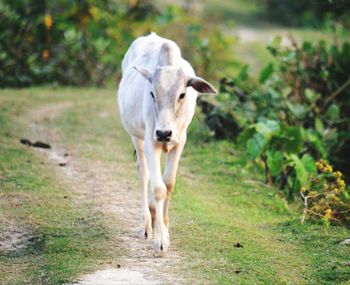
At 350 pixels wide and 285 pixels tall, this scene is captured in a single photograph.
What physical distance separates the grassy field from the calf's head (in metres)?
1.07

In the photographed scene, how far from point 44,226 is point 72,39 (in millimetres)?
9579

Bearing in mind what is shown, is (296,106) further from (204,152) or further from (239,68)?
(239,68)

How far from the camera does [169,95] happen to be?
6531mm

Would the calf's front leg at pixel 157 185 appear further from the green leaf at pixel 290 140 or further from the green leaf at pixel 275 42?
the green leaf at pixel 275 42

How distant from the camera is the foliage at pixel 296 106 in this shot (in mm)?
10406

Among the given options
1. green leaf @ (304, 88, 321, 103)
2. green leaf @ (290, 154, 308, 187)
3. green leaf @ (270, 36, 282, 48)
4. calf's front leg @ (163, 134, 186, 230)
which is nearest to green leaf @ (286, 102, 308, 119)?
green leaf @ (304, 88, 321, 103)

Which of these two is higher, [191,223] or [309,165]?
[309,165]

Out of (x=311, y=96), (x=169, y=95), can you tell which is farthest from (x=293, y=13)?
(x=169, y=95)

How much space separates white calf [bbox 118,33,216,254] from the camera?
257 inches

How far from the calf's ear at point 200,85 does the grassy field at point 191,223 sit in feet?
4.45

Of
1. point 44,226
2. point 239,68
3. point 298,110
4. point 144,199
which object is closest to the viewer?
point 44,226

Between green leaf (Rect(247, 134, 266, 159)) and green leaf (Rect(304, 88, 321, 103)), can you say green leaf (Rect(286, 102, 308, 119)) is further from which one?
green leaf (Rect(247, 134, 266, 159))

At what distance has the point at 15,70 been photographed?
16.3 m

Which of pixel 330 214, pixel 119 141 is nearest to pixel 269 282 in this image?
pixel 330 214
